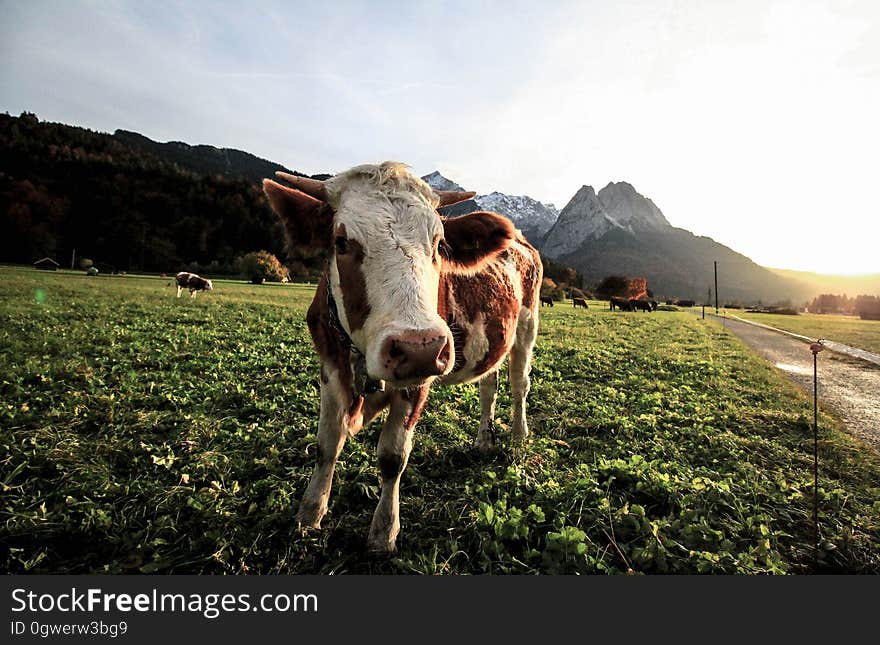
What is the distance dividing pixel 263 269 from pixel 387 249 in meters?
62.1

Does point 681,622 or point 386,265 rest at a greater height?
point 386,265

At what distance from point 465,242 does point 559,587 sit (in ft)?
8.46

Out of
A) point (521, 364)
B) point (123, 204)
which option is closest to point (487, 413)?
point (521, 364)

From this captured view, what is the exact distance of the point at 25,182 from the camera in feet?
229

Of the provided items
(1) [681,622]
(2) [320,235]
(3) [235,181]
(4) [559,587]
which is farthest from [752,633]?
(3) [235,181]

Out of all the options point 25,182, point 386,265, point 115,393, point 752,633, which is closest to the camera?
point 752,633

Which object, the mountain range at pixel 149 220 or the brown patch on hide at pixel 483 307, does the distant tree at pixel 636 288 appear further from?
the brown patch on hide at pixel 483 307

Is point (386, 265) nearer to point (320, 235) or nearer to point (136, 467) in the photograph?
point (320, 235)

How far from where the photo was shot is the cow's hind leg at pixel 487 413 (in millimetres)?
4812

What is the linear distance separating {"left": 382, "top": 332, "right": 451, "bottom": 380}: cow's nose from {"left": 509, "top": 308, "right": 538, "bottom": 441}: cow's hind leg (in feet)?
11.4

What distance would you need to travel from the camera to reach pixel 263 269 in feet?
190

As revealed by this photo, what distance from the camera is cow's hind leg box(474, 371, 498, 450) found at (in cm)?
481

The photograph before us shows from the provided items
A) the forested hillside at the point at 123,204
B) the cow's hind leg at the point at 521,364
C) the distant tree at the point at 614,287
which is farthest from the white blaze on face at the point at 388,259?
the forested hillside at the point at 123,204

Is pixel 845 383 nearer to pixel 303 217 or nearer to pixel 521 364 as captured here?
pixel 521 364
